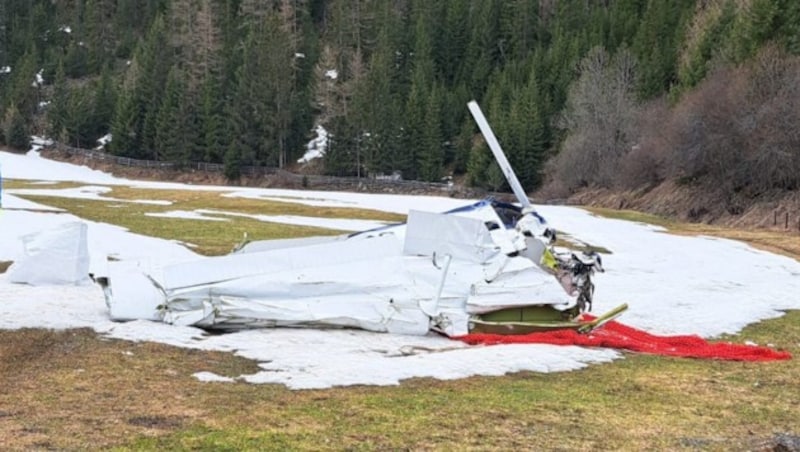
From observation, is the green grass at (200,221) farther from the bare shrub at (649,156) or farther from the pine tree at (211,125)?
the pine tree at (211,125)

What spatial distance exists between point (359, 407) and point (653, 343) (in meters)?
6.86

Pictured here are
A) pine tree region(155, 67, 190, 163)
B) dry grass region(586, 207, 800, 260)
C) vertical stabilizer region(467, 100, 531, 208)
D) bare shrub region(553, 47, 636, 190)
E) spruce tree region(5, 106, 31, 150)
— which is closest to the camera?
vertical stabilizer region(467, 100, 531, 208)

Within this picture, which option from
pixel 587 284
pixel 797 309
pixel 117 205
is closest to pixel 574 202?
pixel 117 205

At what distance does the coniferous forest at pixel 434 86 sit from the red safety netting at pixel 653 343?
3596 centimetres

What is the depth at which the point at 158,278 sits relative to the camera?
42.5 ft

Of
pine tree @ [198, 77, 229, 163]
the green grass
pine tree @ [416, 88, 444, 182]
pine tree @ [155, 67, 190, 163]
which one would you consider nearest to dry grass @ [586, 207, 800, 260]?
the green grass

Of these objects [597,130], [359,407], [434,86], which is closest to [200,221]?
[359,407]

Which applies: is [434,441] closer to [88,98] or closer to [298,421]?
[298,421]

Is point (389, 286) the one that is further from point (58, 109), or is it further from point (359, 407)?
point (58, 109)

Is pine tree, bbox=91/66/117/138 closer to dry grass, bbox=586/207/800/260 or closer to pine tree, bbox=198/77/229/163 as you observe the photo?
pine tree, bbox=198/77/229/163

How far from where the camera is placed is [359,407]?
8289 mm

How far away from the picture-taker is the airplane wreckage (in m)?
12.7

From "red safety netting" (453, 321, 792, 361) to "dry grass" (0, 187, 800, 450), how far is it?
1.00m

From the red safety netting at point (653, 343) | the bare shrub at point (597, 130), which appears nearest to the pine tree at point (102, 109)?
the bare shrub at point (597, 130)
